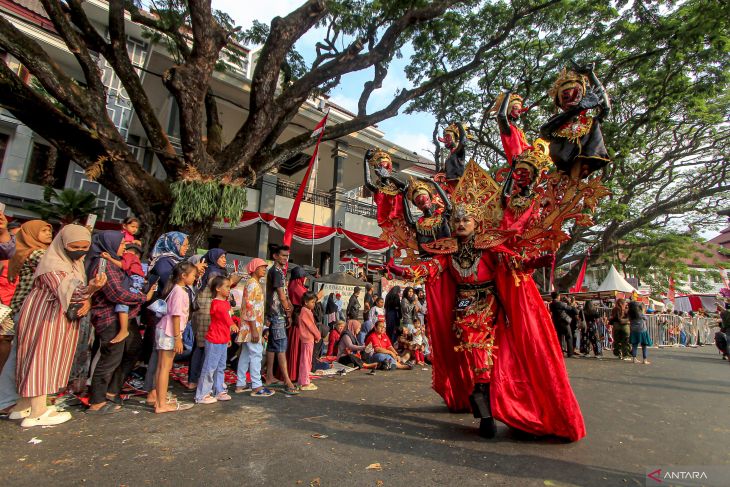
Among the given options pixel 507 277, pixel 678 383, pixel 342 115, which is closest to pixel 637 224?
pixel 678 383

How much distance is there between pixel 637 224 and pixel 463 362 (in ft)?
49.4

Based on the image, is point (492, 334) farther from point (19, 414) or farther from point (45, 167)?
point (45, 167)

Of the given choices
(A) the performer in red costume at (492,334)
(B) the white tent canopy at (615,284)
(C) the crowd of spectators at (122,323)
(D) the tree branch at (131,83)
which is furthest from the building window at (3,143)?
(B) the white tent canopy at (615,284)

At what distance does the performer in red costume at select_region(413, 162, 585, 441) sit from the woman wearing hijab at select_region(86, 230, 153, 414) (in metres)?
3.13

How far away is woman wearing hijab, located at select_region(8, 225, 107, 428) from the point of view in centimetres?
330

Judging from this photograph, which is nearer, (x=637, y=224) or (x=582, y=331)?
(x=582, y=331)

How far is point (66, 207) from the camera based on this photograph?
11508 millimetres

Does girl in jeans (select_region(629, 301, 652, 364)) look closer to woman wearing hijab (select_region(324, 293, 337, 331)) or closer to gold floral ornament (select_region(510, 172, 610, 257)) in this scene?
woman wearing hijab (select_region(324, 293, 337, 331))

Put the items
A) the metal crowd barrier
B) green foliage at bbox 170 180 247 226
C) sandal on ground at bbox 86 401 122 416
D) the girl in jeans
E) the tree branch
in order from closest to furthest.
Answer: sandal on ground at bbox 86 401 122 416
green foliage at bbox 170 180 247 226
the tree branch
the girl in jeans
the metal crowd barrier

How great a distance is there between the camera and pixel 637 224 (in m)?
15.2

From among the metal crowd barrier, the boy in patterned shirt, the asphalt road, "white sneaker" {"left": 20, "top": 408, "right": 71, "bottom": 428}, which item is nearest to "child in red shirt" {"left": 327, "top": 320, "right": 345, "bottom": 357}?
the boy in patterned shirt

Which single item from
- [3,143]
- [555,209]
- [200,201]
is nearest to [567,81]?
[555,209]

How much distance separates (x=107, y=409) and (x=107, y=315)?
955mm

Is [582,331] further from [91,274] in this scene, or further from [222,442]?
[91,274]
